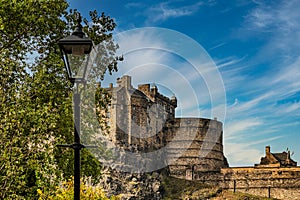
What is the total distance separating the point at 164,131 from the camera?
70438 millimetres

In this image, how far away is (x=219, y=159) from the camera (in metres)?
75.2

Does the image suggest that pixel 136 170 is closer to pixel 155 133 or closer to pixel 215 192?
pixel 155 133

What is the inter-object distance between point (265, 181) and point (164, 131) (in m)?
14.5

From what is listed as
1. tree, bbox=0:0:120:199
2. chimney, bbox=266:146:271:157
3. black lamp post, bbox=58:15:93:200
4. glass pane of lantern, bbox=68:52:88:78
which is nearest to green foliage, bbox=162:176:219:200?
chimney, bbox=266:146:271:157

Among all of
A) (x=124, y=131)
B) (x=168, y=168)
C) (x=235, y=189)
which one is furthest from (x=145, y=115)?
(x=235, y=189)

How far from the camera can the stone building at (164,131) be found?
203 feet

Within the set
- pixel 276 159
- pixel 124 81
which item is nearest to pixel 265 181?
→ pixel 276 159

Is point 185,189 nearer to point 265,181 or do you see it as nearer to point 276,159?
point 265,181

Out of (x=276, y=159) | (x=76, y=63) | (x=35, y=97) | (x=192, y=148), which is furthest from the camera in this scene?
(x=276, y=159)

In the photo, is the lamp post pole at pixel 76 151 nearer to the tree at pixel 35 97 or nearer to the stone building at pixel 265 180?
the tree at pixel 35 97

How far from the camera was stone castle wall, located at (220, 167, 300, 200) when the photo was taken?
6750cm

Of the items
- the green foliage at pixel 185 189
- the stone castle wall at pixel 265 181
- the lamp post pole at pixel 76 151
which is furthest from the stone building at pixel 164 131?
the lamp post pole at pixel 76 151

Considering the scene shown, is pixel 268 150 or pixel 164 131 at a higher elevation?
pixel 164 131

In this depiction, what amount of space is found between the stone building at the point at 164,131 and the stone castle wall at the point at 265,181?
3072 mm
